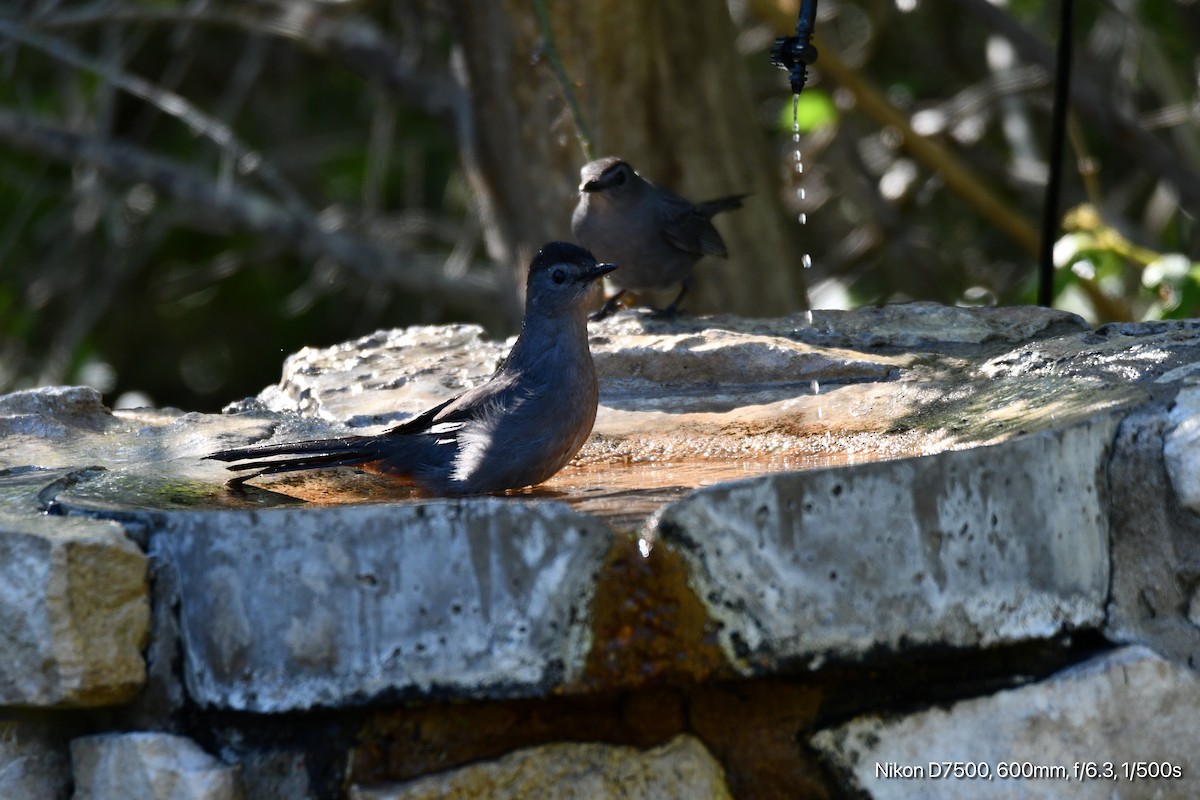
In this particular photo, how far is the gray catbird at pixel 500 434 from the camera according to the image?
3.63 m

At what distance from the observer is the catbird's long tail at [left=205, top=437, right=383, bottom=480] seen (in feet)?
11.1

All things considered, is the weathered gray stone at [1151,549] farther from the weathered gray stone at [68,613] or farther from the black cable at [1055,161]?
the black cable at [1055,161]

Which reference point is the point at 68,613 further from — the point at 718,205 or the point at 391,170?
the point at 391,170

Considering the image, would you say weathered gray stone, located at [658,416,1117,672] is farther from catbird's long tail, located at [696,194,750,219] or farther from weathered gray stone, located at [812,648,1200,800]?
catbird's long tail, located at [696,194,750,219]

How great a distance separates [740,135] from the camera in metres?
6.72

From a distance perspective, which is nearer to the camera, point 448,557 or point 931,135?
point 448,557

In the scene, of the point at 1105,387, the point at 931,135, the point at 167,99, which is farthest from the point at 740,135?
the point at 1105,387

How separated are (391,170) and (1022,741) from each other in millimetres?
9735

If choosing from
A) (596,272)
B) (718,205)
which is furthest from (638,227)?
(596,272)

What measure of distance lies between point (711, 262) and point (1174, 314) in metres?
2.42

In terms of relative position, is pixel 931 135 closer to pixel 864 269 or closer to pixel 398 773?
pixel 864 269

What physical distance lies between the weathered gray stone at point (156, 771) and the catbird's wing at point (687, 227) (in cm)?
356

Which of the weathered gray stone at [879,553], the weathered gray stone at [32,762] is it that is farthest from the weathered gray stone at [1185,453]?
the weathered gray stone at [32,762]

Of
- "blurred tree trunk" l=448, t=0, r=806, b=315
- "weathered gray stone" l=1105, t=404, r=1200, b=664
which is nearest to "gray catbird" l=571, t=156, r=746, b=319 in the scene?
"blurred tree trunk" l=448, t=0, r=806, b=315
